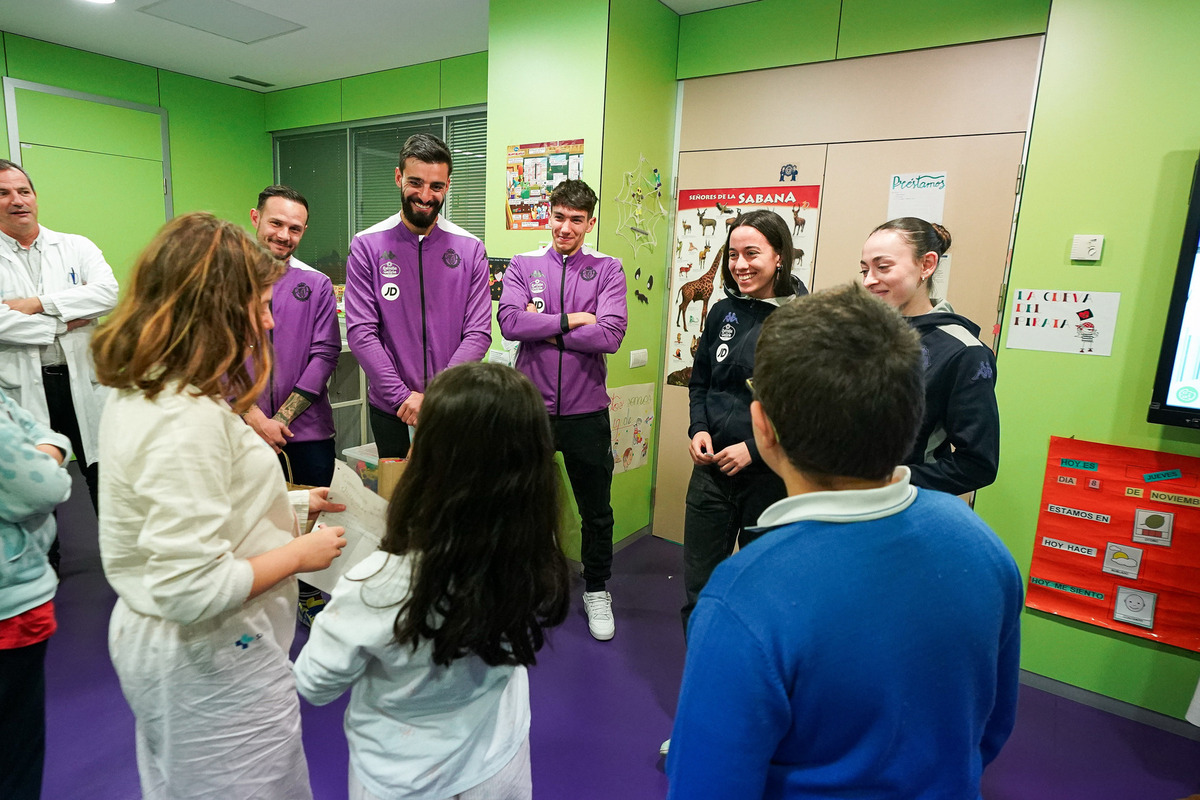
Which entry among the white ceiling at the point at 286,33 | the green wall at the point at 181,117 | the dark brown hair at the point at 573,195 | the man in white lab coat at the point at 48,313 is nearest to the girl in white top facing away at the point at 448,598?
the dark brown hair at the point at 573,195

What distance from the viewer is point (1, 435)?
1.05m

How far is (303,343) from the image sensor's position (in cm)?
232

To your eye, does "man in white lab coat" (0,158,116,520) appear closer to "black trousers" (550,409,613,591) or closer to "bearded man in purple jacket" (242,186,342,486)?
"bearded man in purple jacket" (242,186,342,486)

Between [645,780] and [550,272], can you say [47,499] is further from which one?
[550,272]

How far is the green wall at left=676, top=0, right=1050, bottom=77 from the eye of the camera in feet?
8.13

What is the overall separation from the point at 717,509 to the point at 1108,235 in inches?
65.0

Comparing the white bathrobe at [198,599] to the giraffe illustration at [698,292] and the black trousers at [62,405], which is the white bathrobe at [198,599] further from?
the giraffe illustration at [698,292]

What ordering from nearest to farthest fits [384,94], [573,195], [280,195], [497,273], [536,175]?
[280,195], [573,195], [536,175], [497,273], [384,94]

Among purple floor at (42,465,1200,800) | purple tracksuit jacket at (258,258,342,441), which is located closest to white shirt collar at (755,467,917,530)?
purple floor at (42,465,1200,800)

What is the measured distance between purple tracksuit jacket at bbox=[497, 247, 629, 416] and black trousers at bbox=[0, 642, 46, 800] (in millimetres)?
1725

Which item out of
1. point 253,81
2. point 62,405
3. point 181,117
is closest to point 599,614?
point 62,405

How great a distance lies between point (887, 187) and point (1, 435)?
2999 mm

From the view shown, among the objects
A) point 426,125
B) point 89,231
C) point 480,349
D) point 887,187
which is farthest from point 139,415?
point 89,231

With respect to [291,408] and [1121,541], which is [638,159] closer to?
[291,408]
